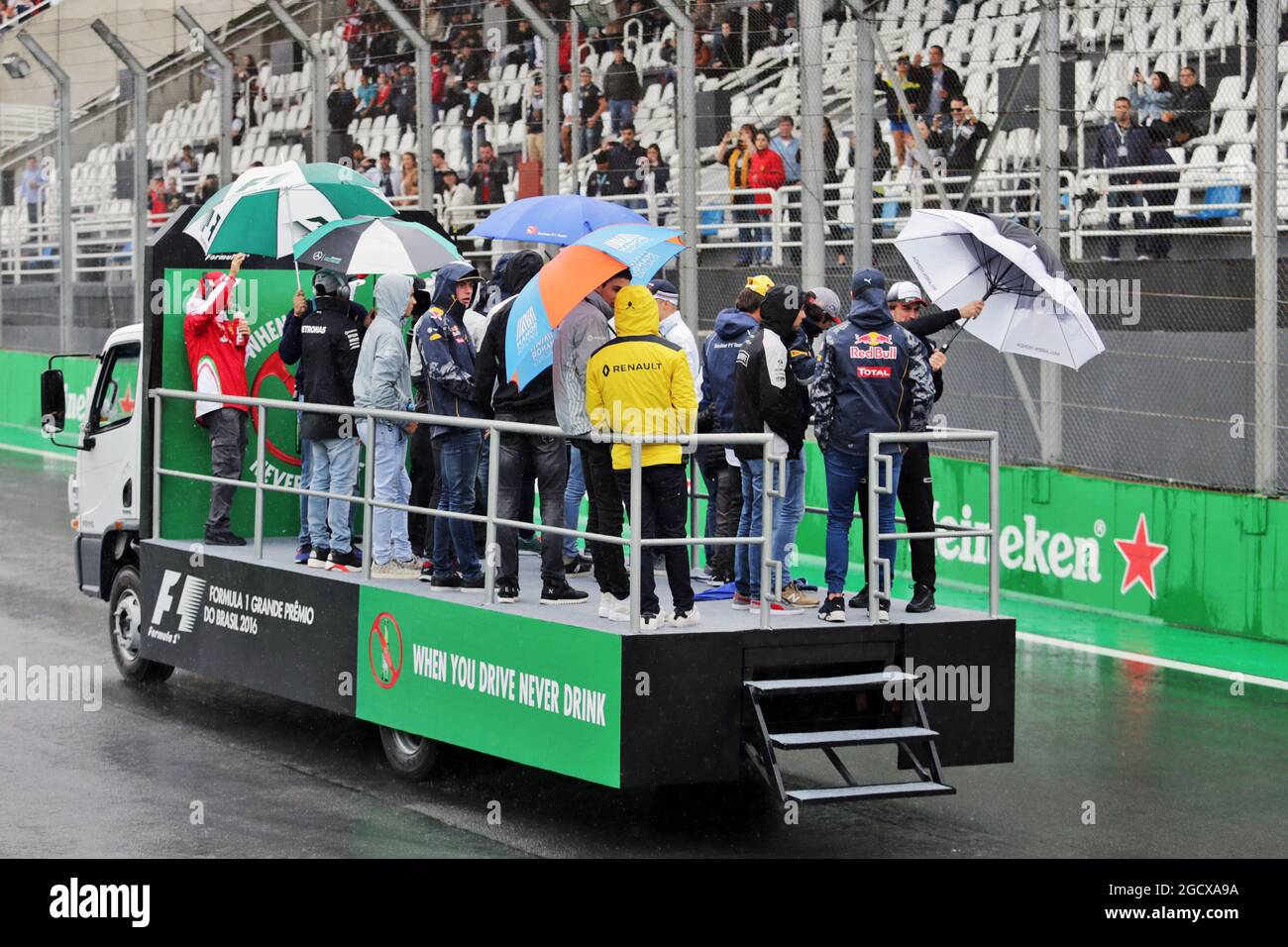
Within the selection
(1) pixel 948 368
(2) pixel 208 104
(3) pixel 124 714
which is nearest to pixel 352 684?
(3) pixel 124 714

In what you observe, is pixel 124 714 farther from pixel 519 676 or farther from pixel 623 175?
pixel 623 175

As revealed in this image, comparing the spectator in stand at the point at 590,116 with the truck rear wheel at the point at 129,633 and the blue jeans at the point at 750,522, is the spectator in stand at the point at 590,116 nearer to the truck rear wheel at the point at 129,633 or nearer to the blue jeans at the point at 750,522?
the truck rear wheel at the point at 129,633

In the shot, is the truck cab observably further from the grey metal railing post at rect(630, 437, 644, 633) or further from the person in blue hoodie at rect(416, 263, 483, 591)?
the grey metal railing post at rect(630, 437, 644, 633)

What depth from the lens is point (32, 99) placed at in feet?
83.1

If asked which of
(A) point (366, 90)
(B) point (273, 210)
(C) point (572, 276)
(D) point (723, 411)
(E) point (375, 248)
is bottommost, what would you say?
(D) point (723, 411)

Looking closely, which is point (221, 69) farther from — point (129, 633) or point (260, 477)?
point (260, 477)

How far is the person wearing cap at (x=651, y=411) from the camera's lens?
8.13 m

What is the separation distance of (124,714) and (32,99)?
54.8ft

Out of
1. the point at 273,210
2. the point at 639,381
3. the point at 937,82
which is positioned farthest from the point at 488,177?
the point at 639,381

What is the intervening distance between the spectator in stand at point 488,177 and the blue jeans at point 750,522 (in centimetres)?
1047

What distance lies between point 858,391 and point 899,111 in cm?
781

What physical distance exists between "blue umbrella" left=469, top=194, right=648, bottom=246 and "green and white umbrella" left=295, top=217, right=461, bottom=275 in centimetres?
58

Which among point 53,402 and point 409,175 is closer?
point 53,402

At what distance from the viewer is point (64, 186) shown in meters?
23.8
